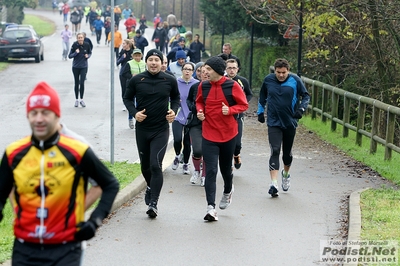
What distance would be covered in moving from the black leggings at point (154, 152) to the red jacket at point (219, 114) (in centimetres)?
49

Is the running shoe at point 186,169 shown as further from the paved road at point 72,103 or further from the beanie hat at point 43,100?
the beanie hat at point 43,100

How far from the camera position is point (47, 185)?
4.83 metres

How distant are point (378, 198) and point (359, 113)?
18.4 ft

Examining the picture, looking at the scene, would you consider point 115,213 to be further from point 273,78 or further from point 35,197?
point 35,197

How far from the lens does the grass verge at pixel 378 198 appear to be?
9047 millimetres

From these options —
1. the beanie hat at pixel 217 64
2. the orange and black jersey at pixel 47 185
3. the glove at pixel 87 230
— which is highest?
the beanie hat at pixel 217 64

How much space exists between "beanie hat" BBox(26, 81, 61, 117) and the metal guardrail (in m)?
10.1

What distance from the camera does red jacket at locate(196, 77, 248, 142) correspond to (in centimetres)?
977

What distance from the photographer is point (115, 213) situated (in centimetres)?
1020

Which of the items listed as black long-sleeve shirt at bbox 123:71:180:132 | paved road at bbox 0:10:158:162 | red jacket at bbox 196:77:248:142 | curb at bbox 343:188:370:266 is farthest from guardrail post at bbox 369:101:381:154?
black long-sleeve shirt at bbox 123:71:180:132

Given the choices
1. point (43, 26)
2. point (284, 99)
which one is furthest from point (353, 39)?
point (43, 26)

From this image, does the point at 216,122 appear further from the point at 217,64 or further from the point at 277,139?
the point at 277,139

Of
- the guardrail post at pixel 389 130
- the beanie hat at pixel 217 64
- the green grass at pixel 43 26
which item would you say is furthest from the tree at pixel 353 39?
the green grass at pixel 43 26

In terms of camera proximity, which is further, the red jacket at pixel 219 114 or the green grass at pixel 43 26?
the green grass at pixel 43 26
